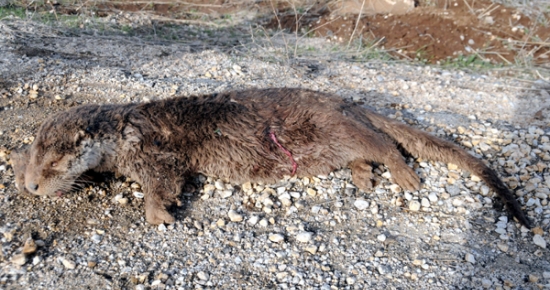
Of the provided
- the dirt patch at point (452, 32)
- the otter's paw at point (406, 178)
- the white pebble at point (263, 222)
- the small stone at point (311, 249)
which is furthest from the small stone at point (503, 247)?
the dirt patch at point (452, 32)

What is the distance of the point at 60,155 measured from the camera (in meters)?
3.48

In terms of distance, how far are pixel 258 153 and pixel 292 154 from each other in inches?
10.9

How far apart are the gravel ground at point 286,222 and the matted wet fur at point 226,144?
0.15 meters

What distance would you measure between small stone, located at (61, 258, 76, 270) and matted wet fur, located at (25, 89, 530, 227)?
61 cm

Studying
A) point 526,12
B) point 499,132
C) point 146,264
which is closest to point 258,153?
point 146,264

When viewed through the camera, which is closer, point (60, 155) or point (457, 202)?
point (60, 155)

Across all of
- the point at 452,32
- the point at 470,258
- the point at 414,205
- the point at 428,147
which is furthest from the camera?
the point at 452,32

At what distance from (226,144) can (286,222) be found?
776 millimetres

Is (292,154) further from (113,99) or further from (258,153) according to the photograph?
(113,99)

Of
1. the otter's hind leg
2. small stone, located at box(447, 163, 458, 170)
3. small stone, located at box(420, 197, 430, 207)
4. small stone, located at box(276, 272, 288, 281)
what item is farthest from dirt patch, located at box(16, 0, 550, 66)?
small stone, located at box(276, 272, 288, 281)

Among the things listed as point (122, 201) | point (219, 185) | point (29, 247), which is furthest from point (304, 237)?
point (29, 247)

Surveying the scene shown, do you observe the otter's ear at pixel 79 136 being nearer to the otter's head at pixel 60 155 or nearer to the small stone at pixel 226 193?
the otter's head at pixel 60 155

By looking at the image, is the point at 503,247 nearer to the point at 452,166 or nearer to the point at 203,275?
the point at 452,166

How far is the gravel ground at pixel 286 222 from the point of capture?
3.14 m
